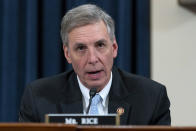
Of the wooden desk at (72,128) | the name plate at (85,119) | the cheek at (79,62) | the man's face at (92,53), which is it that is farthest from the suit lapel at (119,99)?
the wooden desk at (72,128)

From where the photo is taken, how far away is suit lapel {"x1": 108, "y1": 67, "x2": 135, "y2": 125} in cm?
210

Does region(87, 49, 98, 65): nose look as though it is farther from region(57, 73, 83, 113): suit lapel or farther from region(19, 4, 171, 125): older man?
region(57, 73, 83, 113): suit lapel

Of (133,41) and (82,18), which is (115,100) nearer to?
(82,18)

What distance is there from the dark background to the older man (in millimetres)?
879

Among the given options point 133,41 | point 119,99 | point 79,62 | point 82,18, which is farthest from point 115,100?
point 133,41

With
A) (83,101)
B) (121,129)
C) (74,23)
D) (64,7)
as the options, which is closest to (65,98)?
(83,101)

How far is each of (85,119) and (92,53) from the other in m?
0.57

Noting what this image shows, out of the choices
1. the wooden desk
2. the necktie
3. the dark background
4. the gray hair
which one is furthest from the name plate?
the dark background

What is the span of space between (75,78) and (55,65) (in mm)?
915

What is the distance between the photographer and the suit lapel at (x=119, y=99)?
6.89 ft

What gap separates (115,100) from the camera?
85.4 inches

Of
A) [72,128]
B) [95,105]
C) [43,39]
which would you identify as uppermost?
[43,39]

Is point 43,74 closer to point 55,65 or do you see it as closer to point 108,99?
point 55,65

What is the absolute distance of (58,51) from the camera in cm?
317
